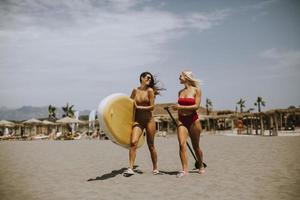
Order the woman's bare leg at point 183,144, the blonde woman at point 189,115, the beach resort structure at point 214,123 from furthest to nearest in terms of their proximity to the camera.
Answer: the beach resort structure at point 214,123, the blonde woman at point 189,115, the woman's bare leg at point 183,144

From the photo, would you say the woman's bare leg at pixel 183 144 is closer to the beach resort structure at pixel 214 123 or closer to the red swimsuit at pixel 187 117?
the red swimsuit at pixel 187 117

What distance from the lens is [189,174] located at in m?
6.06

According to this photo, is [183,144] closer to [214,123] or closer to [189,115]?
[189,115]

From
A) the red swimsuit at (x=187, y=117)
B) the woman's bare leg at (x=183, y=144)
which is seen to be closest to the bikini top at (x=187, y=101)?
the red swimsuit at (x=187, y=117)

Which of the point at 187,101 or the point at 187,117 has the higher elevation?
the point at 187,101

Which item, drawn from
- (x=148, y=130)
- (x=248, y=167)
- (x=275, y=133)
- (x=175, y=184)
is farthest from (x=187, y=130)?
(x=275, y=133)

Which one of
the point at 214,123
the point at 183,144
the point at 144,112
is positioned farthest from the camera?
the point at 214,123

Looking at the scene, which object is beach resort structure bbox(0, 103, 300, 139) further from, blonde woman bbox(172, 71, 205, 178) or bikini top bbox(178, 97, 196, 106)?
bikini top bbox(178, 97, 196, 106)

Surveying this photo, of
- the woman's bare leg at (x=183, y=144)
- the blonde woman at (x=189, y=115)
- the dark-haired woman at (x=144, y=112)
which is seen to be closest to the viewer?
the woman's bare leg at (x=183, y=144)

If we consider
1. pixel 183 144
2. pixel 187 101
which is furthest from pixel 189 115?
pixel 183 144

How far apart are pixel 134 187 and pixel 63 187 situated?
1065mm

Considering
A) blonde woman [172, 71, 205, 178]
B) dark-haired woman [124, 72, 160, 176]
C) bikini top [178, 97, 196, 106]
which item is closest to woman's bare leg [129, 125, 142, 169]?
dark-haired woman [124, 72, 160, 176]

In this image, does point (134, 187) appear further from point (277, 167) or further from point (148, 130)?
point (277, 167)

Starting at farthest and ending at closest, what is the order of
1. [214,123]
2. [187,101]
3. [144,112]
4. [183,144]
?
[214,123], [144,112], [187,101], [183,144]
